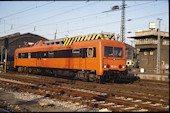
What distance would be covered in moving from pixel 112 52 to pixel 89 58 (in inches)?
66.0

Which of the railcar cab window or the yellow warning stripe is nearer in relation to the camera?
the railcar cab window

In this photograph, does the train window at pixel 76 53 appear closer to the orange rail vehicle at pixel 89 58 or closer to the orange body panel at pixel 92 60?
the orange rail vehicle at pixel 89 58

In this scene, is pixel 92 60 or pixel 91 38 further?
pixel 91 38

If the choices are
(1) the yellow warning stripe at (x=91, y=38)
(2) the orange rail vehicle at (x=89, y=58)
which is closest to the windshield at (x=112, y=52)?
(2) the orange rail vehicle at (x=89, y=58)

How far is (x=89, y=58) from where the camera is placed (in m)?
18.6

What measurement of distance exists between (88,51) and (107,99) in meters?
8.02

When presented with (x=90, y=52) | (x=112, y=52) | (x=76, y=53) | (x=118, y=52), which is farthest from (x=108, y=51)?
(x=76, y=53)

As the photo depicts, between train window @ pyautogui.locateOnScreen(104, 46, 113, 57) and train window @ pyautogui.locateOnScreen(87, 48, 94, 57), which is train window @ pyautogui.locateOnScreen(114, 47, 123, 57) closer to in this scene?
train window @ pyautogui.locateOnScreen(104, 46, 113, 57)

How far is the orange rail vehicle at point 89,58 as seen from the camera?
58.7 feet

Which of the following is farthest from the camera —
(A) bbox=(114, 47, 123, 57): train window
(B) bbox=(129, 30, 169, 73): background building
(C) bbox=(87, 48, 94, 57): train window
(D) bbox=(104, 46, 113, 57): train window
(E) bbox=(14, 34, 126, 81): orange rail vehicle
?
(B) bbox=(129, 30, 169, 73): background building

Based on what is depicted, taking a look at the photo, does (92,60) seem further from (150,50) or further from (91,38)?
(150,50)

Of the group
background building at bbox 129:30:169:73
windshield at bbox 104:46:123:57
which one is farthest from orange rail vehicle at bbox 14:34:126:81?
background building at bbox 129:30:169:73

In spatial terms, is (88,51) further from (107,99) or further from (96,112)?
(96,112)

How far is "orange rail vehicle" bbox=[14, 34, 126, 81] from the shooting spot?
17906mm
